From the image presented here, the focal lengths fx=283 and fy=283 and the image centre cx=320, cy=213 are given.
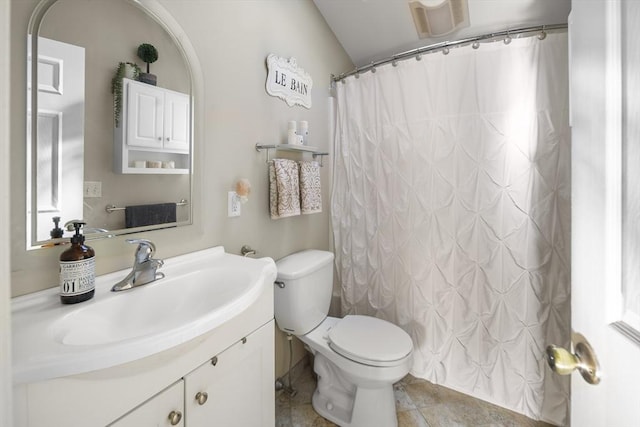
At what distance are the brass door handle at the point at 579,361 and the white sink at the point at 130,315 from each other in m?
0.67

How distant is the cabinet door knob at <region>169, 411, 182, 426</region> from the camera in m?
0.73

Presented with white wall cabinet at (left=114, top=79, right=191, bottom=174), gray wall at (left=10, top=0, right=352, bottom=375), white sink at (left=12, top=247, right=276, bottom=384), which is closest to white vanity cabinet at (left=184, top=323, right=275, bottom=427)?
white sink at (left=12, top=247, right=276, bottom=384)

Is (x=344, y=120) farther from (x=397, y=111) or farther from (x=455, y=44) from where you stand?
(x=455, y=44)

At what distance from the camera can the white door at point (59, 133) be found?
2.55ft

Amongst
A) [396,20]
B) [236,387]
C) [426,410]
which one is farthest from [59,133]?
[426,410]

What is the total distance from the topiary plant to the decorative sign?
0.58 meters

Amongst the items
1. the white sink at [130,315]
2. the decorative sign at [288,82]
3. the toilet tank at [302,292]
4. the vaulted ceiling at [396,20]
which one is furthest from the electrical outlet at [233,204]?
the vaulted ceiling at [396,20]

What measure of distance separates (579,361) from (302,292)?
1106mm

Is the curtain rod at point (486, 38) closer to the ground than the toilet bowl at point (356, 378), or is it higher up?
higher up

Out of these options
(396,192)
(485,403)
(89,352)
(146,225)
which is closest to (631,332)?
(89,352)

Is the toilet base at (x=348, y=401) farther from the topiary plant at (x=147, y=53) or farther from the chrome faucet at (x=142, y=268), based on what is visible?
the topiary plant at (x=147, y=53)

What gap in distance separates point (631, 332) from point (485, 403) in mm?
1570

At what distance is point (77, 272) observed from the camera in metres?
0.75

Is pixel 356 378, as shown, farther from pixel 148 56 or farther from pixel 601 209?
pixel 148 56
